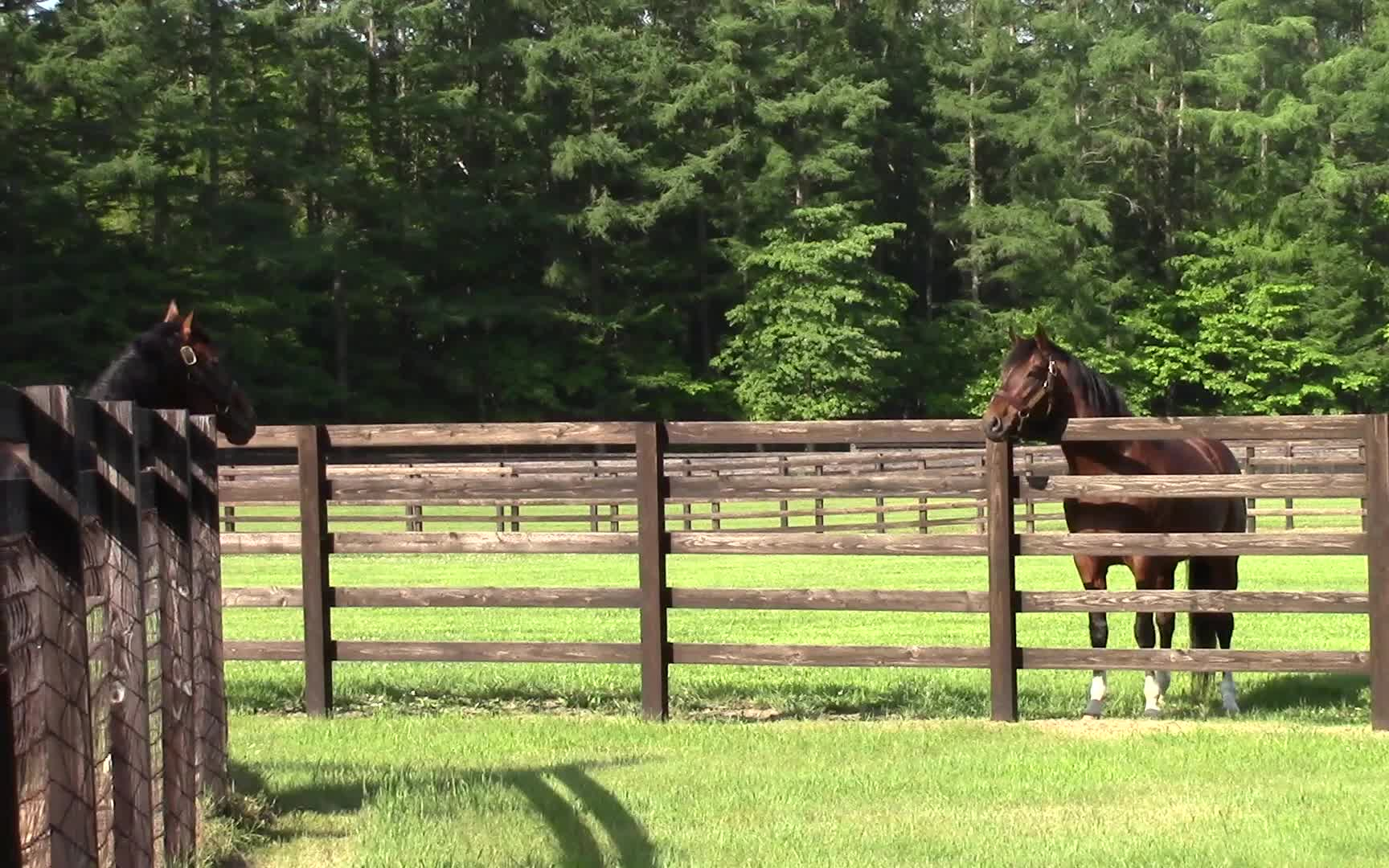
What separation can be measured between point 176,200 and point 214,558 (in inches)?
1922

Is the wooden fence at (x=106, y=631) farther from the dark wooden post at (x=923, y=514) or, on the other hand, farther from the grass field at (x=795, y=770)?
the dark wooden post at (x=923, y=514)

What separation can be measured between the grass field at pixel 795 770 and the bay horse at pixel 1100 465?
428 millimetres

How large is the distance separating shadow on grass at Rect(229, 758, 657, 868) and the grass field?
0.06ft

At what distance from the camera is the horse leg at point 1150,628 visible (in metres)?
10.6

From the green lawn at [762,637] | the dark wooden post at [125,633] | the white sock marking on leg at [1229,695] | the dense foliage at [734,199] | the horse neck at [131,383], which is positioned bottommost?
the green lawn at [762,637]

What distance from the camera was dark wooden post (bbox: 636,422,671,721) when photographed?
1043 cm

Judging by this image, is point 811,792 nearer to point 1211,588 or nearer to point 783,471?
point 1211,588

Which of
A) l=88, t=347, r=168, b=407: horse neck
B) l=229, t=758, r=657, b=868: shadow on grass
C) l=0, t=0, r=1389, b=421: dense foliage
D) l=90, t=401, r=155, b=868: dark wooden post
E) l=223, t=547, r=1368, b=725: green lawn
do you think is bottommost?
l=223, t=547, r=1368, b=725: green lawn

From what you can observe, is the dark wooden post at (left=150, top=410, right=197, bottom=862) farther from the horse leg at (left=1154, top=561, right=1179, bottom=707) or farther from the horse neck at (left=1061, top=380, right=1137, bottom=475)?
the horse leg at (left=1154, top=561, right=1179, bottom=707)

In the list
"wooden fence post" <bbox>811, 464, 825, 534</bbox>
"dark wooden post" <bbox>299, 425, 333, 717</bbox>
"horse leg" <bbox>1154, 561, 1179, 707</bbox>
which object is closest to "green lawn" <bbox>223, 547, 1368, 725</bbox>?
"horse leg" <bbox>1154, 561, 1179, 707</bbox>

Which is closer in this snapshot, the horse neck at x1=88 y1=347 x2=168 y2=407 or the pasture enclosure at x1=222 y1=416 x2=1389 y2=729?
the pasture enclosure at x1=222 y1=416 x2=1389 y2=729

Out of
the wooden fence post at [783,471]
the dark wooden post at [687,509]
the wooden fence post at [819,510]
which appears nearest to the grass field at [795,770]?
the wooden fence post at [819,510]

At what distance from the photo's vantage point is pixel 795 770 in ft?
28.1

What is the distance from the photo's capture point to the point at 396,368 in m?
58.0
